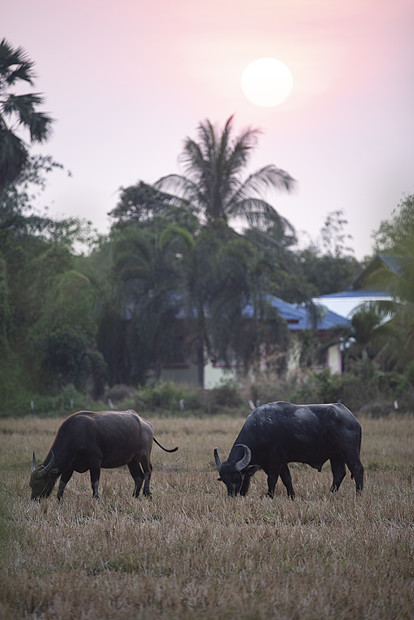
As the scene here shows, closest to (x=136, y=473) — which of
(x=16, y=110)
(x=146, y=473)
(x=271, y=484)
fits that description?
(x=146, y=473)

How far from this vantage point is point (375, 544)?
705 cm

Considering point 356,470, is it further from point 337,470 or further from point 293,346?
point 293,346

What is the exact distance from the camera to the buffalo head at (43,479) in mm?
9453

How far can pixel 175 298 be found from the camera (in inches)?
1160

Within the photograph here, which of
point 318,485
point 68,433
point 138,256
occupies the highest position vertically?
point 138,256

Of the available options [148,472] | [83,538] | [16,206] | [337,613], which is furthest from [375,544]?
[16,206]

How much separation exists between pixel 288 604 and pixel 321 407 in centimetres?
494

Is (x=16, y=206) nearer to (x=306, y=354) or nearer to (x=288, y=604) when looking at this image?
(x=306, y=354)

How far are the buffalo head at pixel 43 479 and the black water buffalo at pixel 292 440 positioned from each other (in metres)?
1.93

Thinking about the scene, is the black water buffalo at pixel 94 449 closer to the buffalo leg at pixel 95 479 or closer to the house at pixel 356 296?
the buffalo leg at pixel 95 479

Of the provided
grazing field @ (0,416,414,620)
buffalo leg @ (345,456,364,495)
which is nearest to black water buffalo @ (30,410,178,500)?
grazing field @ (0,416,414,620)

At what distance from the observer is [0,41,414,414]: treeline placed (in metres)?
27.0

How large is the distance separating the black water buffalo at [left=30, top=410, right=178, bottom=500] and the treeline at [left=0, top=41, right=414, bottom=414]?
14730 mm

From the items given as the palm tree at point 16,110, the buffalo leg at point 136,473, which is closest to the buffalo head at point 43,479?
the buffalo leg at point 136,473
